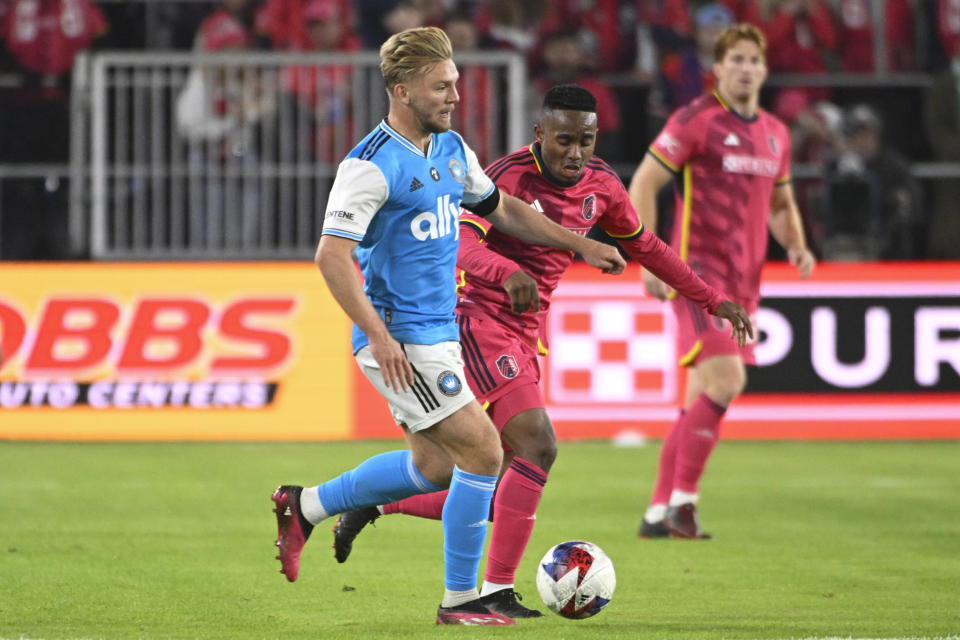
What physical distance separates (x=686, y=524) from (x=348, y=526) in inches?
90.2

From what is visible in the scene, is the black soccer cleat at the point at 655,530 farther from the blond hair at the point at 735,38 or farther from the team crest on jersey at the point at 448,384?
the team crest on jersey at the point at 448,384

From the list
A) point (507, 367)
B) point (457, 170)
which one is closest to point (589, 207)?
point (507, 367)

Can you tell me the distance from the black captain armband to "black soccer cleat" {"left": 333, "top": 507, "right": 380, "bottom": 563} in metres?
1.25

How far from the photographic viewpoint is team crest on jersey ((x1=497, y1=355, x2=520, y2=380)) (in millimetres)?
6172

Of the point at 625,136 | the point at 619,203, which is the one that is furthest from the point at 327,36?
the point at 619,203

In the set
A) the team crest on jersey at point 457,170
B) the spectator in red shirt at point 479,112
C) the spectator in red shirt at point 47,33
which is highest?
the spectator in red shirt at point 47,33

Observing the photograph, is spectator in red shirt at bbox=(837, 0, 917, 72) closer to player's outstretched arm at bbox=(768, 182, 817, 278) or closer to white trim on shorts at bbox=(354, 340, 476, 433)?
player's outstretched arm at bbox=(768, 182, 817, 278)

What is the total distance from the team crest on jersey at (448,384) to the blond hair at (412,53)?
0.99 metres

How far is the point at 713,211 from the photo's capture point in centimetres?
848

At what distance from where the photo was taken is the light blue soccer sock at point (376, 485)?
5.96 m

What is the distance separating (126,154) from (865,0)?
24.2 ft

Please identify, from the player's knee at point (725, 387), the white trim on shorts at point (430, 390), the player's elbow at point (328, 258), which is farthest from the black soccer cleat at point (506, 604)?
the player's knee at point (725, 387)

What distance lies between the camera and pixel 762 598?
20.9 ft

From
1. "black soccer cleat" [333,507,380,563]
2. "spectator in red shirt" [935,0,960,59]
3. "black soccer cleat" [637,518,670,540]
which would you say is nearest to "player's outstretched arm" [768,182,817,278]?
"black soccer cleat" [637,518,670,540]
